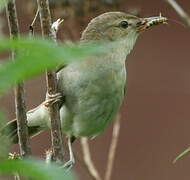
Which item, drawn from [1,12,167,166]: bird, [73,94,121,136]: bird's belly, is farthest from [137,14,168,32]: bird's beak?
[73,94,121,136]: bird's belly

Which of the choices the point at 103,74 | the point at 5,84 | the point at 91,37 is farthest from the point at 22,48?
the point at 91,37

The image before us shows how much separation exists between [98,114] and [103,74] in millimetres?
239

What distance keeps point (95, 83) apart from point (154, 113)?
3.40 metres

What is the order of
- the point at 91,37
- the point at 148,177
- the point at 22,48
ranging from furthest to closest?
the point at 148,177 < the point at 91,37 < the point at 22,48

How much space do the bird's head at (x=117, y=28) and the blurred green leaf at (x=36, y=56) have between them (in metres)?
2.57

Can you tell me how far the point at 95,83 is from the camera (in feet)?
9.91

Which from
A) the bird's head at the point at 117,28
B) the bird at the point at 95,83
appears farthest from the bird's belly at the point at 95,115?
the bird's head at the point at 117,28

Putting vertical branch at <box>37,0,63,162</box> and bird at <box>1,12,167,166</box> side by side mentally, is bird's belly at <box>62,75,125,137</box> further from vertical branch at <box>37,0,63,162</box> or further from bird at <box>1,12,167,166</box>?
vertical branch at <box>37,0,63,162</box>

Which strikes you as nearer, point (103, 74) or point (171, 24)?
point (103, 74)

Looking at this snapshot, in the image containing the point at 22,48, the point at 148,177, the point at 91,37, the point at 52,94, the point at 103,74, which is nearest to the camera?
the point at 22,48

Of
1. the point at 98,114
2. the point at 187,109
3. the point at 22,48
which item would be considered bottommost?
the point at 187,109

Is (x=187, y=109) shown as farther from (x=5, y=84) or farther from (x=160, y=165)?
(x=5, y=84)

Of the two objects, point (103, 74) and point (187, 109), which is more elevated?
point (103, 74)

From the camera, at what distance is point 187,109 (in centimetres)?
638
